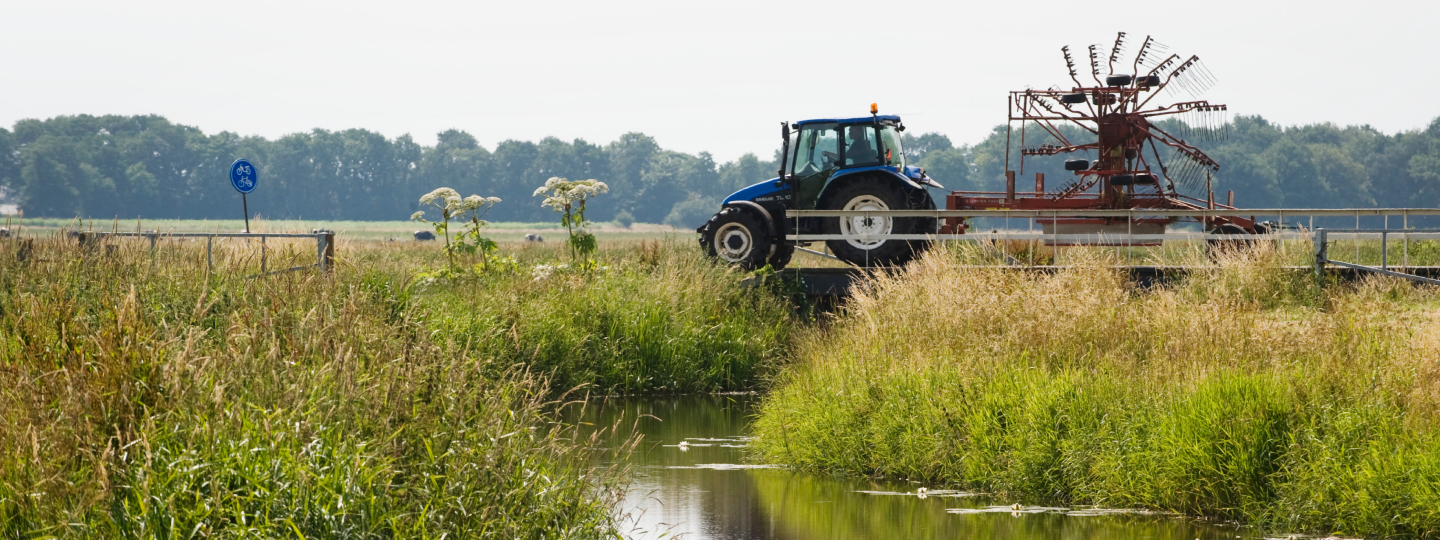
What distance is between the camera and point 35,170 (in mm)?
89750

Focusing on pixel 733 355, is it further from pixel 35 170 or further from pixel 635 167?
pixel 635 167

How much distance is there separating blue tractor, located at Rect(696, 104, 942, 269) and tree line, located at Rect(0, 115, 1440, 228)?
68.8 m

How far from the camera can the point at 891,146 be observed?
16.8 metres

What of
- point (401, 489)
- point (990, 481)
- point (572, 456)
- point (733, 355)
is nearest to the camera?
point (401, 489)

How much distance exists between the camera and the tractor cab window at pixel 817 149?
16812 mm

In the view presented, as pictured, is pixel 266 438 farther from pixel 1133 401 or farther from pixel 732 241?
pixel 732 241

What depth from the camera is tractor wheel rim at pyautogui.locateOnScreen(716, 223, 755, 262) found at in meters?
16.7

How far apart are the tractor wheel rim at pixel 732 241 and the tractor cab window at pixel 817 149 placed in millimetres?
1056

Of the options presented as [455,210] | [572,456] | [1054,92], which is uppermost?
[1054,92]

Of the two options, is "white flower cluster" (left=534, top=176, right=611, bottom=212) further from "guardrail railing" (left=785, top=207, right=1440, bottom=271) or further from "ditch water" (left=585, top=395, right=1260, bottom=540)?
"ditch water" (left=585, top=395, right=1260, bottom=540)

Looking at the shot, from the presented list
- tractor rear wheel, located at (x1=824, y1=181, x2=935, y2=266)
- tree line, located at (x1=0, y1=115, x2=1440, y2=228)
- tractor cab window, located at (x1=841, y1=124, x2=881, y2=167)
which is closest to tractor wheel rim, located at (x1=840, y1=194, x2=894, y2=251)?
tractor rear wheel, located at (x1=824, y1=181, x2=935, y2=266)

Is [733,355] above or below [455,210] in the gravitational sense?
below

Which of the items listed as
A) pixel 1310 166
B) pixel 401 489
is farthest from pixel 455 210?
pixel 1310 166

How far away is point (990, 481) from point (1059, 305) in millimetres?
2191
